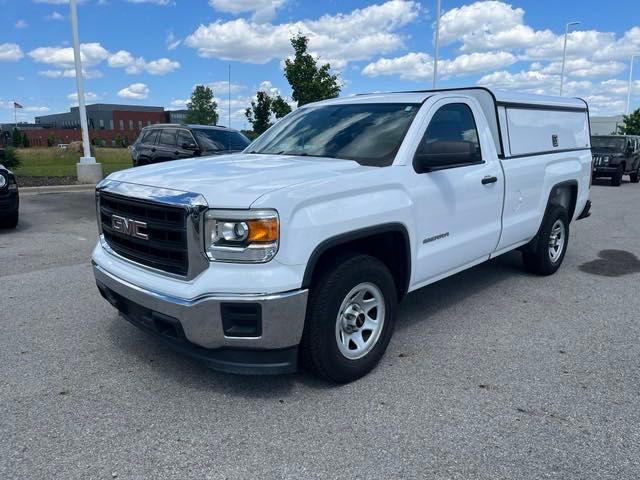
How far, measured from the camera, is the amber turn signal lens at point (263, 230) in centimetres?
283

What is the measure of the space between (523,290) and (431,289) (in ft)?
3.22

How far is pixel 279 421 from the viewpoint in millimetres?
3039


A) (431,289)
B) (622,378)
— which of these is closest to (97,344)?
(431,289)

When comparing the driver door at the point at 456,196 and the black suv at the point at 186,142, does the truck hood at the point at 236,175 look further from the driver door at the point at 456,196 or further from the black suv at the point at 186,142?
the black suv at the point at 186,142

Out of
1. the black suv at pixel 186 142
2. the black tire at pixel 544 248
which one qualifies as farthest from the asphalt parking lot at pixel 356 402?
the black suv at pixel 186 142

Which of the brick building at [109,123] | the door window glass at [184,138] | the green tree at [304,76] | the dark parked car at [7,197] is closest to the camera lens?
the dark parked car at [7,197]

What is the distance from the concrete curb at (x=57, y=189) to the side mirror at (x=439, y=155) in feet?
39.7

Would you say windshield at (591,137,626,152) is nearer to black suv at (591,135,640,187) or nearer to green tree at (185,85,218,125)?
black suv at (591,135,640,187)

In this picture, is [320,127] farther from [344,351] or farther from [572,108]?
[572,108]

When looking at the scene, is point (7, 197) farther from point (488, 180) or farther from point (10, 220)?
point (488, 180)

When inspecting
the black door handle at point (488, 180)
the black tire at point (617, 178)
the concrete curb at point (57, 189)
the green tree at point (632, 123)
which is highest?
the green tree at point (632, 123)

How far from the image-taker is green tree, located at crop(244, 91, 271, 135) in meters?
21.7

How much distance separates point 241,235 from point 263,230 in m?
0.13

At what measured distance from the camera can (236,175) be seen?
10.8 ft
